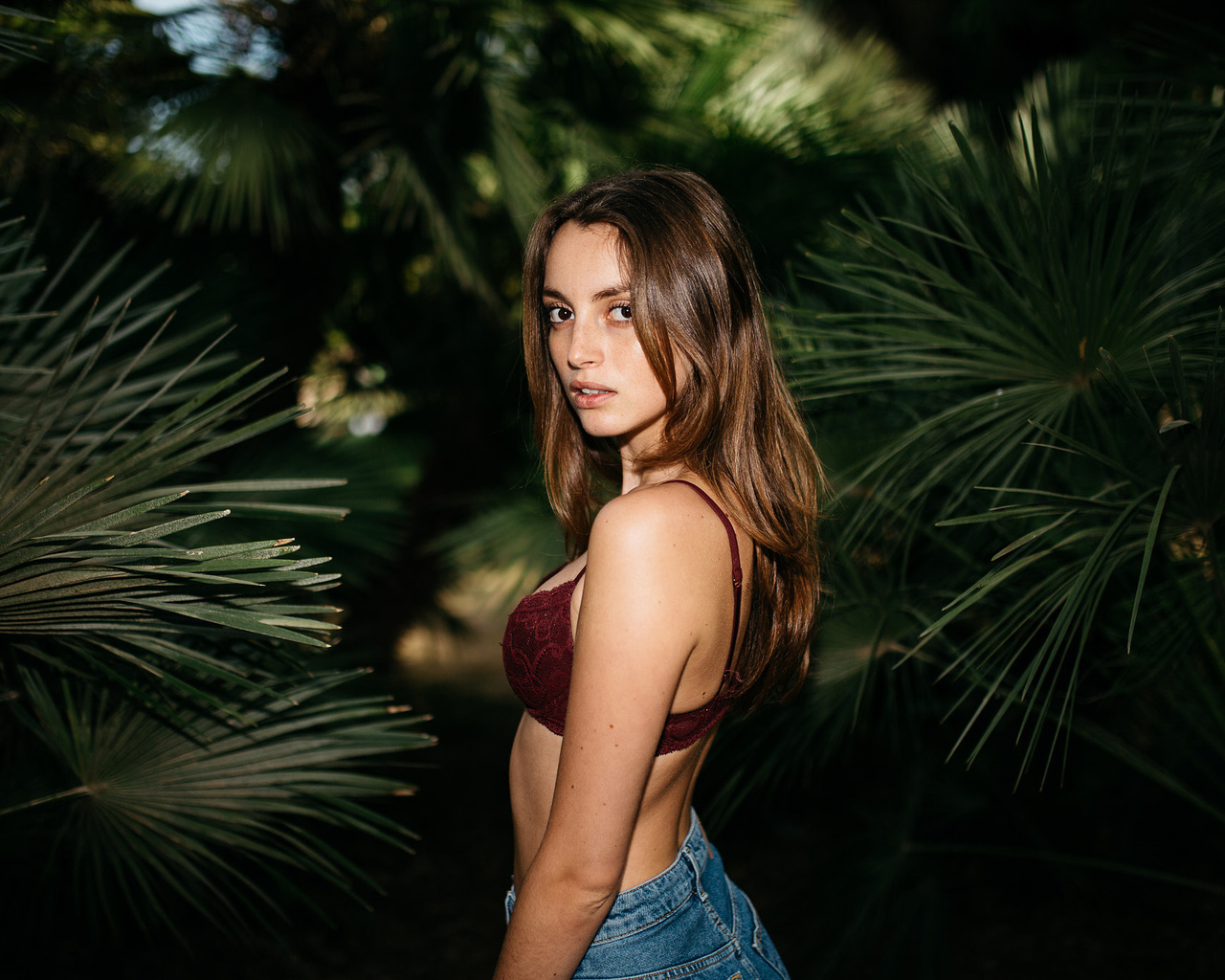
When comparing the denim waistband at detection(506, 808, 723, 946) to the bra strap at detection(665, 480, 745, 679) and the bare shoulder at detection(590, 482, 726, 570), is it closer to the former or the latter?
the bra strap at detection(665, 480, 745, 679)

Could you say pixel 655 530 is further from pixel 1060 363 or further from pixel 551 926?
pixel 1060 363

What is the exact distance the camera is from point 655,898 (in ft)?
3.29

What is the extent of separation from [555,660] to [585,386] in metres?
0.34

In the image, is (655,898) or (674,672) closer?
(674,672)

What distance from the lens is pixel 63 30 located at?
2.13 metres

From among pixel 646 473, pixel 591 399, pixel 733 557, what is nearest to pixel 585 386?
pixel 591 399

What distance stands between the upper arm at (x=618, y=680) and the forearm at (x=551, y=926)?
3 centimetres

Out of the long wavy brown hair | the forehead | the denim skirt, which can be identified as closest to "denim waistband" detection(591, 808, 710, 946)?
the denim skirt

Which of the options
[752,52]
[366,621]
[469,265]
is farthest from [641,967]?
[366,621]

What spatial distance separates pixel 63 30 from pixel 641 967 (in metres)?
2.58

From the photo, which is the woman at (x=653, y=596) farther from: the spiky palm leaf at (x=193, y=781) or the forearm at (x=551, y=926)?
the spiky palm leaf at (x=193, y=781)

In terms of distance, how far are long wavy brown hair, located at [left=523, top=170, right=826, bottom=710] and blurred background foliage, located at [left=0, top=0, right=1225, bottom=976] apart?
0.72ft

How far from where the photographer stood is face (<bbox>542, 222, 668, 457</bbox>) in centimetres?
100

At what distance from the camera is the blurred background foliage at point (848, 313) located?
4.06 ft
